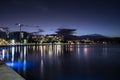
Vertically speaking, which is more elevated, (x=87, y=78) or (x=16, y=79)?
(x=16, y=79)

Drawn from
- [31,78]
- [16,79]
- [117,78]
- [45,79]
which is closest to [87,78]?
[117,78]

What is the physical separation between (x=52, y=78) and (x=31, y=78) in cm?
223

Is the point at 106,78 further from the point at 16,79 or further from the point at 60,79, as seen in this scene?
the point at 16,79

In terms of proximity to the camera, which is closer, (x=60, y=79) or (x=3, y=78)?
(x=3, y=78)

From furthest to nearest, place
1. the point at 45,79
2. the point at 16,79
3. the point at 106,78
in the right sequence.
Answer: 1. the point at 106,78
2. the point at 45,79
3. the point at 16,79

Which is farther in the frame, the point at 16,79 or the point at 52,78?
the point at 52,78

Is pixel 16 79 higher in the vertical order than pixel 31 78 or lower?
higher

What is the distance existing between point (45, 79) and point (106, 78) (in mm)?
6817

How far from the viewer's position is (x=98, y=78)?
1872cm

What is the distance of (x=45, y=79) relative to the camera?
57.8ft

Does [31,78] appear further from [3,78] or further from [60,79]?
[3,78]

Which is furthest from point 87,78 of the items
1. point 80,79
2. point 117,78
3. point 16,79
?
point 16,79

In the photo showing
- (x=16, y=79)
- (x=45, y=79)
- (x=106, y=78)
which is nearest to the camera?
(x=16, y=79)

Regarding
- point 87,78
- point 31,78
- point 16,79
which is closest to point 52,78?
point 31,78
